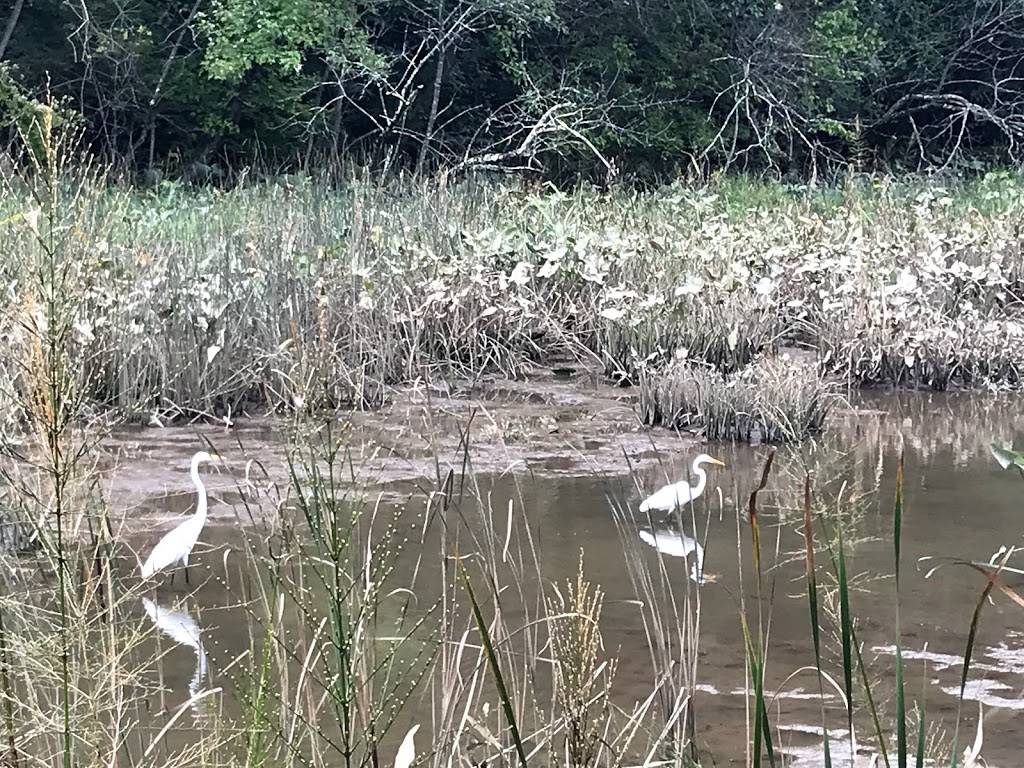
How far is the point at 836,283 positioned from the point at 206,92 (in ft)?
36.2

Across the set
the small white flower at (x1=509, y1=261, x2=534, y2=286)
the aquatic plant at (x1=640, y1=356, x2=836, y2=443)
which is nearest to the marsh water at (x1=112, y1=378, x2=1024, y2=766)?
the aquatic plant at (x1=640, y1=356, x2=836, y2=443)

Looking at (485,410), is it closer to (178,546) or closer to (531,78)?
(178,546)

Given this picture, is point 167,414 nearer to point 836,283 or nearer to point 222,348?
point 222,348

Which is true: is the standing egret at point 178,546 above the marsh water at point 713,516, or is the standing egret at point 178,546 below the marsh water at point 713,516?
above

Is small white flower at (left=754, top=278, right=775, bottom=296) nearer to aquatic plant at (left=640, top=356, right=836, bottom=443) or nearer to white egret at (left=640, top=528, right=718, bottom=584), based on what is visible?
aquatic plant at (left=640, top=356, right=836, bottom=443)

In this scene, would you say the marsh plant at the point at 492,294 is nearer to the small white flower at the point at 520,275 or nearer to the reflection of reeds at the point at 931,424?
the small white flower at the point at 520,275

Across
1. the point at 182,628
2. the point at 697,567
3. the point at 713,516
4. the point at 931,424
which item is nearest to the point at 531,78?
the point at 931,424

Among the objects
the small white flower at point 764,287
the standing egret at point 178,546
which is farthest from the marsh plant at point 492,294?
the standing egret at point 178,546

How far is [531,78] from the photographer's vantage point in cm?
1867

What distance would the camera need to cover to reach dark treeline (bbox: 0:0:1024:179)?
16.8m

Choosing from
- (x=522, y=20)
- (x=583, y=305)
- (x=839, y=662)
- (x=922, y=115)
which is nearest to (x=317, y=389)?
(x=839, y=662)

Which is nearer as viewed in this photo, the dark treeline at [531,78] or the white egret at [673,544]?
the white egret at [673,544]

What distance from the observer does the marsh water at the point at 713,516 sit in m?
3.49

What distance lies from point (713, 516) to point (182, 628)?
2278 millimetres
